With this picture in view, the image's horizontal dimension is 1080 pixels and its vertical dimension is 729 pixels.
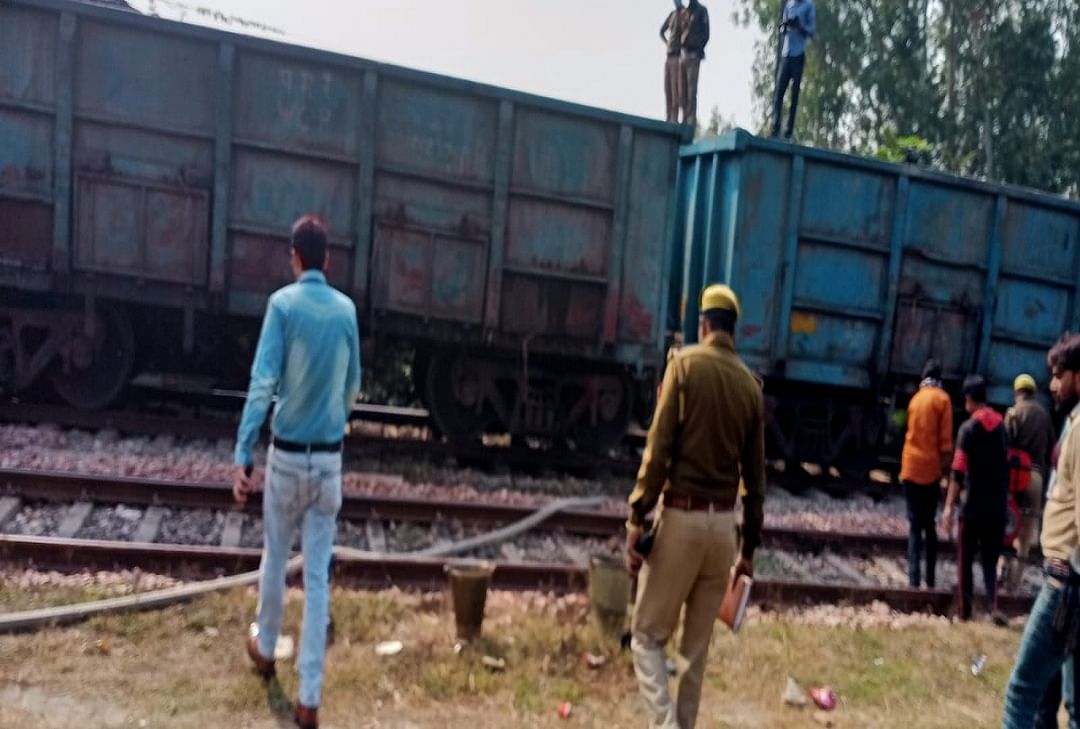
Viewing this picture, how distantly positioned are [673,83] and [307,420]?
942cm

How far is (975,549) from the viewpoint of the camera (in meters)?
6.20

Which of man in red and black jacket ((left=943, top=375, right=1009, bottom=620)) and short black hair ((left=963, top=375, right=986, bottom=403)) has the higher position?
short black hair ((left=963, top=375, right=986, bottom=403))

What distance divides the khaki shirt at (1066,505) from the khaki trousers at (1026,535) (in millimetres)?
4039

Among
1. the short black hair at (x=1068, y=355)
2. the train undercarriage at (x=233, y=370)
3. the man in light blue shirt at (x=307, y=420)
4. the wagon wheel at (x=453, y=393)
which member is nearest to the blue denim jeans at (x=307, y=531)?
the man in light blue shirt at (x=307, y=420)

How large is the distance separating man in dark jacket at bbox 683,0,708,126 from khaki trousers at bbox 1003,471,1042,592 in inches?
247

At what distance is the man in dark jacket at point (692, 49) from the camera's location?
11.5 metres

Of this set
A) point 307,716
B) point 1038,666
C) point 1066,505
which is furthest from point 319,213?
point 1038,666

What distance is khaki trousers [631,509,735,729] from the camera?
12.0 feet

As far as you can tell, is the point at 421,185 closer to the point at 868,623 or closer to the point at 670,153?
the point at 670,153

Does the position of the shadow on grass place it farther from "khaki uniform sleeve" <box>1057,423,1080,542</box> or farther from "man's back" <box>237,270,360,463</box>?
"khaki uniform sleeve" <box>1057,423,1080,542</box>

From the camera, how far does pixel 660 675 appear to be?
3693 millimetres

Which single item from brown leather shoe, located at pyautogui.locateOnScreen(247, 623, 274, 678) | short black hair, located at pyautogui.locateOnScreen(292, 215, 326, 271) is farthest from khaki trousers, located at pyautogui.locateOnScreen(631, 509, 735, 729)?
short black hair, located at pyautogui.locateOnScreen(292, 215, 326, 271)

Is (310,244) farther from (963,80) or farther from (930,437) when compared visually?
(963,80)

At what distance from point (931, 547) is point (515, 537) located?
10.1 ft
